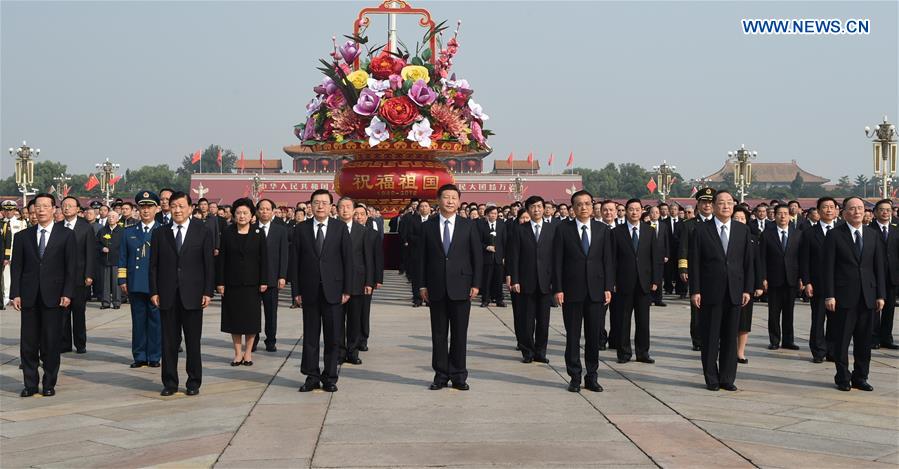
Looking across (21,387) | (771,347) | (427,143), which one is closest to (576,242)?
(771,347)

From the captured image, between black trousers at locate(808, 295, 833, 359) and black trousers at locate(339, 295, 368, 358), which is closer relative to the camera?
black trousers at locate(339, 295, 368, 358)

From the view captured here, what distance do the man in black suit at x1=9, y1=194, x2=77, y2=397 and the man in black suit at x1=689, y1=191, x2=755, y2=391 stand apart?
5.10 meters

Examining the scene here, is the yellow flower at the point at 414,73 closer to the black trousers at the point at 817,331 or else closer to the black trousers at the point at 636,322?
the black trousers at the point at 636,322

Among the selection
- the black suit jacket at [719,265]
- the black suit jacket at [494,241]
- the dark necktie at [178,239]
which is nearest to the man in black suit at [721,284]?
the black suit jacket at [719,265]

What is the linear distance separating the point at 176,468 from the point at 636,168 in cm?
10833

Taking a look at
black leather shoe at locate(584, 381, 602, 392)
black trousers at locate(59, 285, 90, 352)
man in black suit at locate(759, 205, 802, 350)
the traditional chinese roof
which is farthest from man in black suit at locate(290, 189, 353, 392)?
the traditional chinese roof

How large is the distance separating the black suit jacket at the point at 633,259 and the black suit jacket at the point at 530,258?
692 millimetres

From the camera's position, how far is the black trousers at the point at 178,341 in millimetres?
7551

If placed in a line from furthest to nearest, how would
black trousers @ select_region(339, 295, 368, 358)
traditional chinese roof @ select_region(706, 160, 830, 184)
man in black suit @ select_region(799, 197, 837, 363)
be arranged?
traditional chinese roof @ select_region(706, 160, 830, 184) < black trousers @ select_region(339, 295, 368, 358) < man in black suit @ select_region(799, 197, 837, 363)

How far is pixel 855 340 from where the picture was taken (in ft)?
26.5

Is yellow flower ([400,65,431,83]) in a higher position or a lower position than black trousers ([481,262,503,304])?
higher

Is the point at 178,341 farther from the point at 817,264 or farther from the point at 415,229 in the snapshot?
the point at 415,229

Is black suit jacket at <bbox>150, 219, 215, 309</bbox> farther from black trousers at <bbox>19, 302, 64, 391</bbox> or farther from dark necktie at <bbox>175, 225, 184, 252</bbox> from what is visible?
black trousers at <bbox>19, 302, 64, 391</bbox>

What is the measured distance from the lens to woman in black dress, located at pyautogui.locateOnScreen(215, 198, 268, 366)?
8.91m
